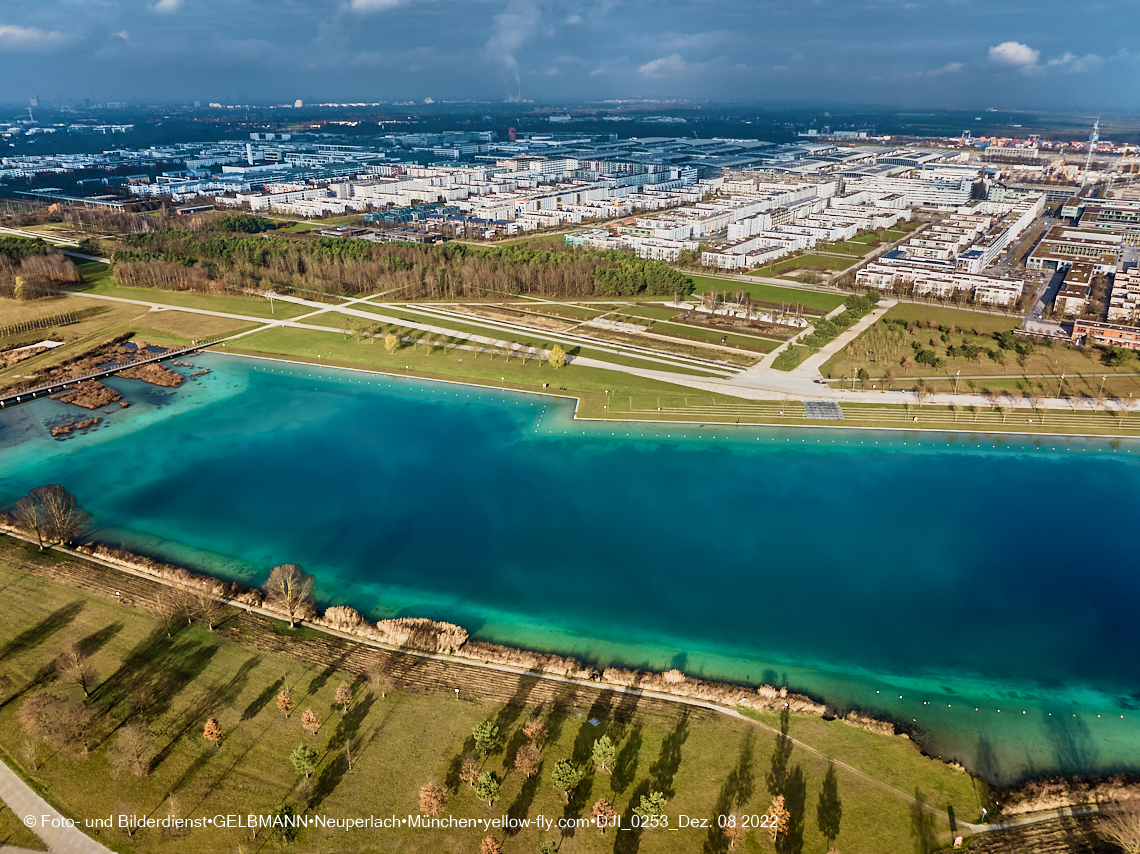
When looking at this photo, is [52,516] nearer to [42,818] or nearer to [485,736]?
[42,818]

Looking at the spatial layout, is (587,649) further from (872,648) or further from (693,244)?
(693,244)

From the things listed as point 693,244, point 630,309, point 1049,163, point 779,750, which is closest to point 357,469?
point 779,750

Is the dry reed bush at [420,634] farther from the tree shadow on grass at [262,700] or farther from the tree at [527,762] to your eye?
the tree at [527,762]

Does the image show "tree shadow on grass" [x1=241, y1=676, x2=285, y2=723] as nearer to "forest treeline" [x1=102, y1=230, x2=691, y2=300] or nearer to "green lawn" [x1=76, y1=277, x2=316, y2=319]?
"green lawn" [x1=76, y1=277, x2=316, y2=319]

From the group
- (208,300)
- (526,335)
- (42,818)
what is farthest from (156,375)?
(42,818)

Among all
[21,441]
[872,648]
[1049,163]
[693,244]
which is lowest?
[872,648]

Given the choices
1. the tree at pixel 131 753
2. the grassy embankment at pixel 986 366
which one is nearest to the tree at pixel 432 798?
the tree at pixel 131 753
